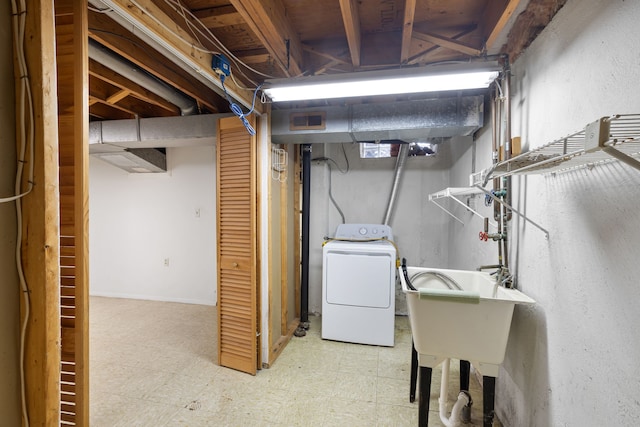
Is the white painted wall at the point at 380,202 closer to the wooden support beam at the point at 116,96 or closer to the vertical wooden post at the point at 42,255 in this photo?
the wooden support beam at the point at 116,96

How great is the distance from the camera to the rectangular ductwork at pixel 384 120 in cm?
202

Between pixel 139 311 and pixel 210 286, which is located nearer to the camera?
pixel 139 311

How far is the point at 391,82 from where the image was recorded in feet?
5.26

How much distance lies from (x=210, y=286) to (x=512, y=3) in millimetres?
3950

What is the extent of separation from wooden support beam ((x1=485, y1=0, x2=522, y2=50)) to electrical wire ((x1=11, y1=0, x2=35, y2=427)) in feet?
6.06

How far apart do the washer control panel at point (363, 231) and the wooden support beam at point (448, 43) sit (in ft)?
5.83

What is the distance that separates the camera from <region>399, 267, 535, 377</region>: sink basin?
1.31 m

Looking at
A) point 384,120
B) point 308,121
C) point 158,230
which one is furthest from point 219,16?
point 158,230

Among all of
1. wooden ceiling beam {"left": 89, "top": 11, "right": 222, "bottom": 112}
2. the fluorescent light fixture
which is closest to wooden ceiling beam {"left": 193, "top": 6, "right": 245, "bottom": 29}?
the fluorescent light fixture

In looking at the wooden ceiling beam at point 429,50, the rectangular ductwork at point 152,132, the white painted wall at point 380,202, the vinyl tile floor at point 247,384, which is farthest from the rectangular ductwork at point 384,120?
the vinyl tile floor at point 247,384

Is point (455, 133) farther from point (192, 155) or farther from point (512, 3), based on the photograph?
point (192, 155)

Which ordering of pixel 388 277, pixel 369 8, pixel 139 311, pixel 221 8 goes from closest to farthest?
pixel 221 8, pixel 369 8, pixel 388 277, pixel 139 311

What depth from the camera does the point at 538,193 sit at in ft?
4.29

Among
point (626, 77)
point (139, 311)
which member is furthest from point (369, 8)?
point (139, 311)
